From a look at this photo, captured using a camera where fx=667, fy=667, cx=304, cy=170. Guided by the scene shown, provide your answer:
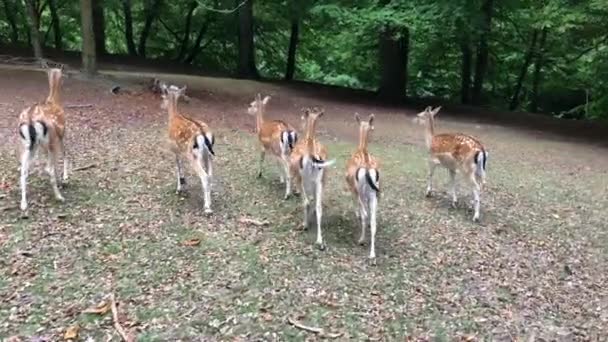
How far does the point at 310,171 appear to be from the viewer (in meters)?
7.12

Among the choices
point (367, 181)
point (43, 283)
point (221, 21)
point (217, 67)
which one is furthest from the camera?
point (217, 67)

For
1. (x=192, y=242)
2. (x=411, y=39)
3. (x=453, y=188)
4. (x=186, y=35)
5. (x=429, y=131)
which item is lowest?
(x=192, y=242)

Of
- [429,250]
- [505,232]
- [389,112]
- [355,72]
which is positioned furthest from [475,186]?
[355,72]

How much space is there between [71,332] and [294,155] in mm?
3245

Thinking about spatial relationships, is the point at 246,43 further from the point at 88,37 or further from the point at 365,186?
the point at 365,186

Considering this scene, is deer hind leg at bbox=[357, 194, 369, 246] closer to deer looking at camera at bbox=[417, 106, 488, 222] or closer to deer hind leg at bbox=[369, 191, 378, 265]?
deer hind leg at bbox=[369, 191, 378, 265]

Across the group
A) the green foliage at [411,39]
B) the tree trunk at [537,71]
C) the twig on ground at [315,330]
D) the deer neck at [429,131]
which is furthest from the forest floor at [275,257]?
the tree trunk at [537,71]

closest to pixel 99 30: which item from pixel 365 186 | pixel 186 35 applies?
pixel 186 35

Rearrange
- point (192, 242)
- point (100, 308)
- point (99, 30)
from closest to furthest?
point (100, 308) → point (192, 242) → point (99, 30)

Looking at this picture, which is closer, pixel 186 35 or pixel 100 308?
pixel 100 308

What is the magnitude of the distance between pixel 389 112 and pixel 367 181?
10.8 meters

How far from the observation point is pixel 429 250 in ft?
23.6

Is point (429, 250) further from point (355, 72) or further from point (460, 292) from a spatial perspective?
point (355, 72)

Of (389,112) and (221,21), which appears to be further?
(221,21)
